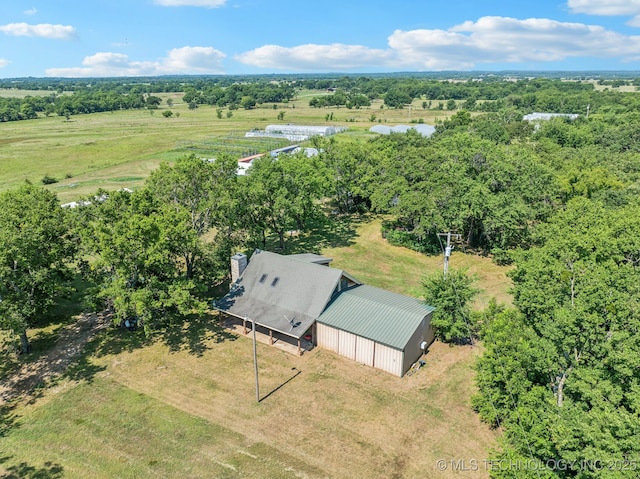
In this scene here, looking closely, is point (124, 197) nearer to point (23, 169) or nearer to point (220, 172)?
point (220, 172)

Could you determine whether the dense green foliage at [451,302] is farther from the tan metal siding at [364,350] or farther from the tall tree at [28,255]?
the tall tree at [28,255]

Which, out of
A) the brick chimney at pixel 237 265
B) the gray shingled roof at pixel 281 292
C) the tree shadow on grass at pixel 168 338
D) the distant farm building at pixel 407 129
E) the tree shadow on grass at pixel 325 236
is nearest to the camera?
the gray shingled roof at pixel 281 292

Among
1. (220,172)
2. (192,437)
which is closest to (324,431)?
(192,437)

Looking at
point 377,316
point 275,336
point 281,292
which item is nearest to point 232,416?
point 275,336

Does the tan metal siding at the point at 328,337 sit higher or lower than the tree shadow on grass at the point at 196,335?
higher

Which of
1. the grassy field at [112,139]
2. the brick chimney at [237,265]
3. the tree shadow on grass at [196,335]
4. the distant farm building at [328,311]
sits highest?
the grassy field at [112,139]

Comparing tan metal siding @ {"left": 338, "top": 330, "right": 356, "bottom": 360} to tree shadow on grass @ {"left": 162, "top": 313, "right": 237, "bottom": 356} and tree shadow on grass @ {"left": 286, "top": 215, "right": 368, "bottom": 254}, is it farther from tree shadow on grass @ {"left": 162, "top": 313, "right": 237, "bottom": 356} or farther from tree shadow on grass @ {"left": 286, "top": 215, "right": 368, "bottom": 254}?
tree shadow on grass @ {"left": 286, "top": 215, "right": 368, "bottom": 254}

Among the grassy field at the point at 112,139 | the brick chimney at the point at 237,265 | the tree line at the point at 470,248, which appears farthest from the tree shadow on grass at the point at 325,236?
the grassy field at the point at 112,139

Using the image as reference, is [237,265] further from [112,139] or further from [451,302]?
[112,139]
